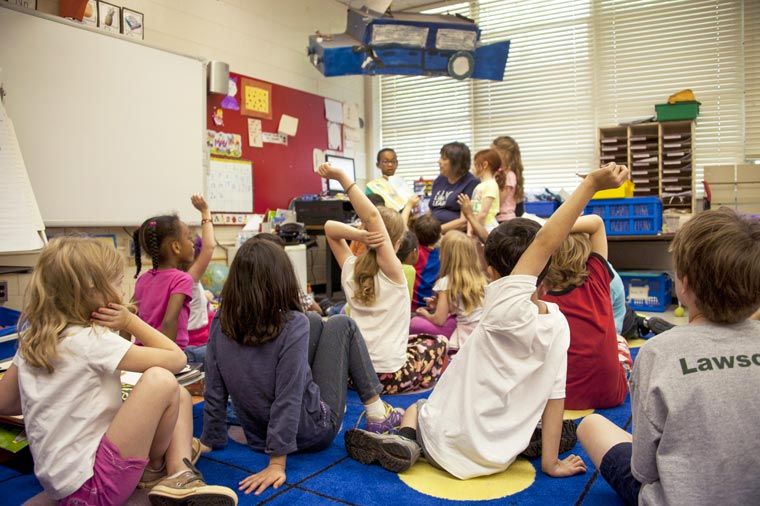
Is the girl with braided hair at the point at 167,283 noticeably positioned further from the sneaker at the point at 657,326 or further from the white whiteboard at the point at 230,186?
the sneaker at the point at 657,326

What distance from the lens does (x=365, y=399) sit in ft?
5.97

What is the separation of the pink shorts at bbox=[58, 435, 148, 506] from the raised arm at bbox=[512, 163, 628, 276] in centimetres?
100

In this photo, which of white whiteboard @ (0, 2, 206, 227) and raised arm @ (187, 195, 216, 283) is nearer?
raised arm @ (187, 195, 216, 283)

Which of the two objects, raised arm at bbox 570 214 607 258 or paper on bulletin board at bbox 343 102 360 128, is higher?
paper on bulletin board at bbox 343 102 360 128

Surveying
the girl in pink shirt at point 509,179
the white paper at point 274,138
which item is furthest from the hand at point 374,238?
the white paper at point 274,138

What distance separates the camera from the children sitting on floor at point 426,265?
3.28 metres

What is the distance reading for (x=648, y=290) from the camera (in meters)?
4.55

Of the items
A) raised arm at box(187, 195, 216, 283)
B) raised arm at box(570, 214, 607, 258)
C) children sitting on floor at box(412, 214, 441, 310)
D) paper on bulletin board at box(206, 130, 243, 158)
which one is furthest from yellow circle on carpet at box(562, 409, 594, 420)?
paper on bulletin board at box(206, 130, 243, 158)

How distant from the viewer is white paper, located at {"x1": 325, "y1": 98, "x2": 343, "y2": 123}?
5785 mm

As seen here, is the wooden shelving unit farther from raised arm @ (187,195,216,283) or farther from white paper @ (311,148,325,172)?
raised arm @ (187,195,216,283)

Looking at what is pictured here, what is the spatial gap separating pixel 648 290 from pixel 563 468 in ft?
11.5

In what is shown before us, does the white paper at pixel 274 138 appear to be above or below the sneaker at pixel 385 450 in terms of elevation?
above

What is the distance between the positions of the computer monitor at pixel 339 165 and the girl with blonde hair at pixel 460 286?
3018 mm

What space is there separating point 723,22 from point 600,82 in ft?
3.51
